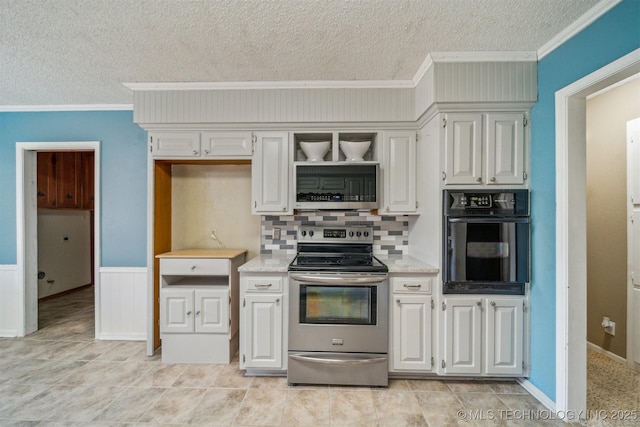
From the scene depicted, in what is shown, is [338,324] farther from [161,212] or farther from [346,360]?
[161,212]

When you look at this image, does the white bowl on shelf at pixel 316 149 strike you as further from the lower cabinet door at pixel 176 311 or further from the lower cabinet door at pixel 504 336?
the lower cabinet door at pixel 504 336

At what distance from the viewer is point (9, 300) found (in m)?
3.06

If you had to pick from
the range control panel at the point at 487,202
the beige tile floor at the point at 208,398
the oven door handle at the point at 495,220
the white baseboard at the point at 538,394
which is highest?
the range control panel at the point at 487,202

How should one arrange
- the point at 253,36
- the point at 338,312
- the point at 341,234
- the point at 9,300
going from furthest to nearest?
the point at 9,300 < the point at 341,234 < the point at 338,312 < the point at 253,36

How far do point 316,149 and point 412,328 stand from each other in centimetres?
174

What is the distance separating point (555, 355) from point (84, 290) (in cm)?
645

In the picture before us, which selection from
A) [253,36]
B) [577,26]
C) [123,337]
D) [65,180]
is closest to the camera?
[577,26]

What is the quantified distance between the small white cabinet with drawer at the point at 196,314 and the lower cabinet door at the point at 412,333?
4.79ft

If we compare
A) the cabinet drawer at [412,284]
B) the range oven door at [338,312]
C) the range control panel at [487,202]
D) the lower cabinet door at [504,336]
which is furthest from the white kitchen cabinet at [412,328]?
the range control panel at [487,202]

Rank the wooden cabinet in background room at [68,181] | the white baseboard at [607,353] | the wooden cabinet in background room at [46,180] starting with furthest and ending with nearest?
the wooden cabinet in background room at [68,181], the wooden cabinet in background room at [46,180], the white baseboard at [607,353]

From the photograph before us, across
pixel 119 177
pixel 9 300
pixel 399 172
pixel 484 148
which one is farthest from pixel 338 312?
pixel 9 300

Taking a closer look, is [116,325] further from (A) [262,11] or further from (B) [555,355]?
(B) [555,355]

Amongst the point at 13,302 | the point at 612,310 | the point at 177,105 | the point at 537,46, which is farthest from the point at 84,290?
the point at 612,310

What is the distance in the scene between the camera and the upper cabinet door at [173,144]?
2.58 metres
